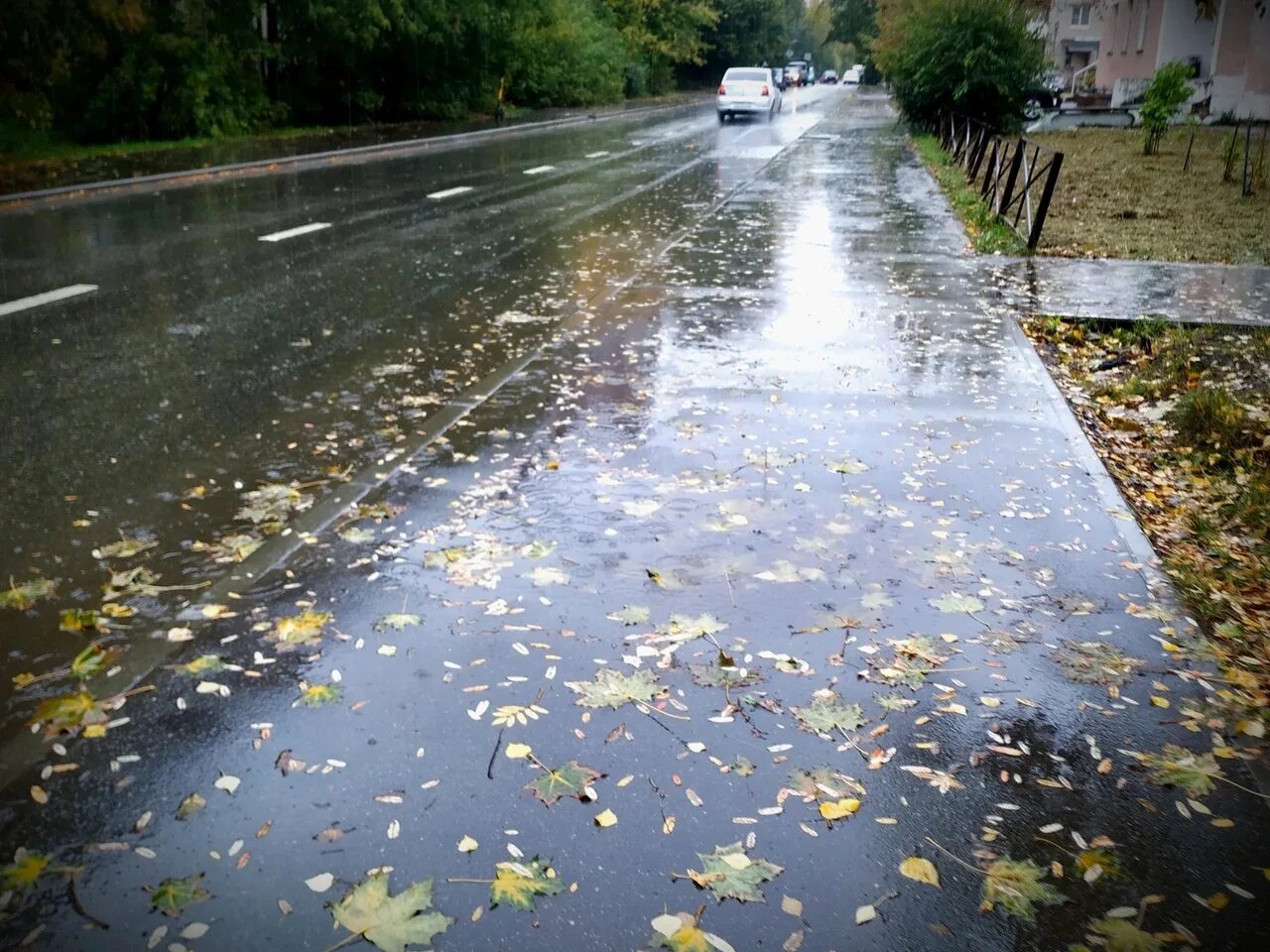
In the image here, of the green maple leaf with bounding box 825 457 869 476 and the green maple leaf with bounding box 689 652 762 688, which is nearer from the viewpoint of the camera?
the green maple leaf with bounding box 689 652 762 688

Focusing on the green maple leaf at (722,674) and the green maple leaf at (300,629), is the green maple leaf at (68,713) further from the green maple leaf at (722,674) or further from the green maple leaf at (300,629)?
the green maple leaf at (722,674)

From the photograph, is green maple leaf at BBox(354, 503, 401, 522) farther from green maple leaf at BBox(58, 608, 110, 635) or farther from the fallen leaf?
the fallen leaf

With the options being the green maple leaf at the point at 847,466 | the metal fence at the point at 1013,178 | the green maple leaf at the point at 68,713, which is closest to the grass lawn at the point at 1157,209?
the metal fence at the point at 1013,178

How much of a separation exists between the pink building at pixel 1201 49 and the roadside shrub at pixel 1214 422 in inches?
Answer: 1251

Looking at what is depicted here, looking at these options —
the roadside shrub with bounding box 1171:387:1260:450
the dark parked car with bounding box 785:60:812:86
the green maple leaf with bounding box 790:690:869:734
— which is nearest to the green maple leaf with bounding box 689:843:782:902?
the green maple leaf with bounding box 790:690:869:734

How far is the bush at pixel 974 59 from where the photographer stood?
Answer: 28125 mm

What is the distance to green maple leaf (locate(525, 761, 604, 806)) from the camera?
334 cm

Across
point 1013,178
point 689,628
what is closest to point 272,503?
point 689,628

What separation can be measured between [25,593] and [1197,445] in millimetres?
6373

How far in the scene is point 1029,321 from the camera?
9.75 m

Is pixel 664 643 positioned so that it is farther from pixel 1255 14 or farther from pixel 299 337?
pixel 1255 14

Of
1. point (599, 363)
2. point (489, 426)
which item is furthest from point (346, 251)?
point (489, 426)

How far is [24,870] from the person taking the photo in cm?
299

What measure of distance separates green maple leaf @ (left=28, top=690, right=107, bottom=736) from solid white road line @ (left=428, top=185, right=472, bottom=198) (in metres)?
14.3
